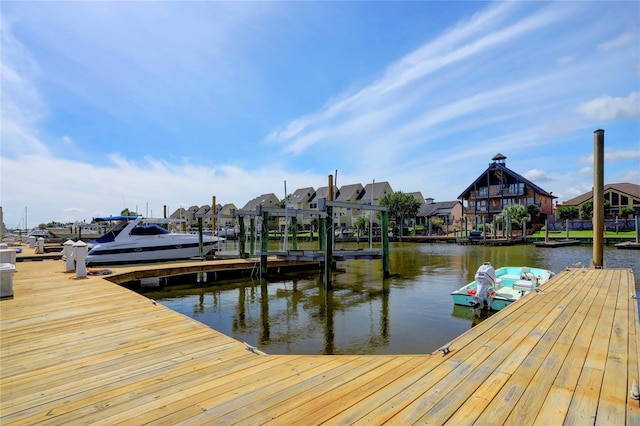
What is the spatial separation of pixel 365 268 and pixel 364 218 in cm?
3352

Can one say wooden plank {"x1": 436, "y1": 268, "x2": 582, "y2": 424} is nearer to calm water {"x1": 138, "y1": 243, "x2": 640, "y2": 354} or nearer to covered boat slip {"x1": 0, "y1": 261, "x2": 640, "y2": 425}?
covered boat slip {"x1": 0, "y1": 261, "x2": 640, "y2": 425}

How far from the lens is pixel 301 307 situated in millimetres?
10234

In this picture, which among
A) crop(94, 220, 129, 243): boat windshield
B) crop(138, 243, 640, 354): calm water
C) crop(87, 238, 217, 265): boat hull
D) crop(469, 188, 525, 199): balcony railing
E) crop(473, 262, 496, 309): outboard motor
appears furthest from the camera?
crop(469, 188, 525, 199): balcony railing

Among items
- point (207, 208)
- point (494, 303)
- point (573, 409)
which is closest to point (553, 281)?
point (494, 303)

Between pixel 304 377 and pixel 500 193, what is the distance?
50.2 metres

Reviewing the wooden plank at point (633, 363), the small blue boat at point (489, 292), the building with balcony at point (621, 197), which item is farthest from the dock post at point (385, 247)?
the building with balcony at point (621, 197)

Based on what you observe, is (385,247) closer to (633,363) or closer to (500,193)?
(633,363)

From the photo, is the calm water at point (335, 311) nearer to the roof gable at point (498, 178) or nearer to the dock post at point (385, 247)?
the dock post at point (385, 247)

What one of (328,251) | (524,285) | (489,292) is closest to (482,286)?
(489,292)

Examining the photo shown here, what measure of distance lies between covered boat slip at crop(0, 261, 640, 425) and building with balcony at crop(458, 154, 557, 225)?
1807 inches

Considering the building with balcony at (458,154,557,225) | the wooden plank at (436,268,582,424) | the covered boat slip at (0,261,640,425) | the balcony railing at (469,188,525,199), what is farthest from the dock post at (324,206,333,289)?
the balcony railing at (469,188,525,199)

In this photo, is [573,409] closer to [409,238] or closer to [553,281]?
[553,281]

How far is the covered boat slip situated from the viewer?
2.67 m

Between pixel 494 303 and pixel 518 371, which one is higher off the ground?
pixel 518 371
